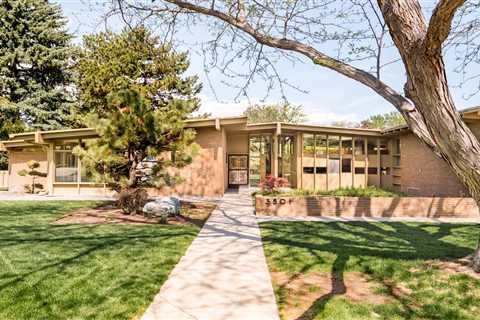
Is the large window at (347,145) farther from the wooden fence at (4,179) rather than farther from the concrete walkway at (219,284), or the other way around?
the wooden fence at (4,179)

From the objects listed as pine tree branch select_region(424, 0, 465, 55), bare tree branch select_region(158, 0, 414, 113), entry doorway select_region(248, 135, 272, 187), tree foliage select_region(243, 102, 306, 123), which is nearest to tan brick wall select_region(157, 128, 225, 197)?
entry doorway select_region(248, 135, 272, 187)

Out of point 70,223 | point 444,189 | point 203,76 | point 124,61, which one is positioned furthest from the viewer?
point 124,61

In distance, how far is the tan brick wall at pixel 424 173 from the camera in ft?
41.9

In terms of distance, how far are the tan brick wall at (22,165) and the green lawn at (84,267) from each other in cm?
1096

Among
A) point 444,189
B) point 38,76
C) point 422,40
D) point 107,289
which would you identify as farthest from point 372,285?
point 38,76

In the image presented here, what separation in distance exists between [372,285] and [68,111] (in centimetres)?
2545

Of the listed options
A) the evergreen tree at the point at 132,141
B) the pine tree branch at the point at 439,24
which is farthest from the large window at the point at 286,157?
the pine tree branch at the point at 439,24

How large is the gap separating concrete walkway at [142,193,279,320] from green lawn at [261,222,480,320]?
0.80 ft

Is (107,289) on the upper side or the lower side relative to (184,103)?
lower

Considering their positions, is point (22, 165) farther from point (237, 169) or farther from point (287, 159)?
point (287, 159)

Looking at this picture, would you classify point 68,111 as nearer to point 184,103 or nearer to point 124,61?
point 124,61

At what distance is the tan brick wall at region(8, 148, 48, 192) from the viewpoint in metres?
18.0

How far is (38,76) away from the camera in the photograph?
24.1 metres

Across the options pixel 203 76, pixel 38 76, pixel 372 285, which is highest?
pixel 38 76
